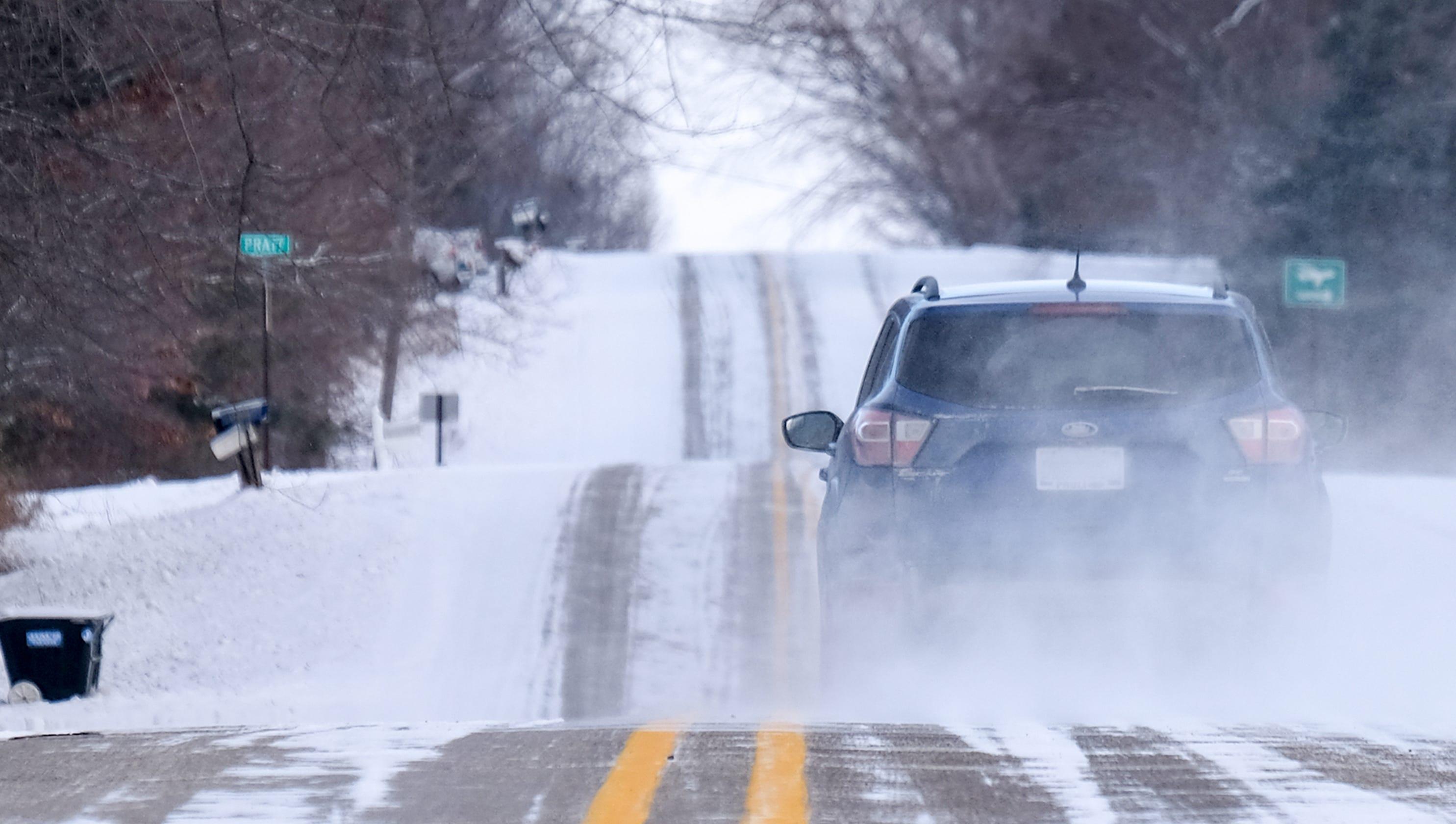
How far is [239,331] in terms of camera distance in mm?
21203

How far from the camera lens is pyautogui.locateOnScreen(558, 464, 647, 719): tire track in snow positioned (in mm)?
10164

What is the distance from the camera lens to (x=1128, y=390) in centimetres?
701

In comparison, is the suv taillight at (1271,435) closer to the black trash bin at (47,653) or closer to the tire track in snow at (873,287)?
the black trash bin at (47,653)

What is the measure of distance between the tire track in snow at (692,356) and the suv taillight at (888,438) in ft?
60.4

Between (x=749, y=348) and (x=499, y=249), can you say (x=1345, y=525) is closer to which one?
(x=749, y=348)

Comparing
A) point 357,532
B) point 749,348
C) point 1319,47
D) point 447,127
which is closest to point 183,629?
point 357,532

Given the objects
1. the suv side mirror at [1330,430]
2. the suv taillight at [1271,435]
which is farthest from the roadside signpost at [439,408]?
the suv taillight at [1271,435]

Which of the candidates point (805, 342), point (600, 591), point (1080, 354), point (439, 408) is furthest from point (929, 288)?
point (805, 342)

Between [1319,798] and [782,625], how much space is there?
21.5 feet

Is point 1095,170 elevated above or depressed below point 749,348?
above

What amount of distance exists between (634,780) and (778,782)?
0.42 meters

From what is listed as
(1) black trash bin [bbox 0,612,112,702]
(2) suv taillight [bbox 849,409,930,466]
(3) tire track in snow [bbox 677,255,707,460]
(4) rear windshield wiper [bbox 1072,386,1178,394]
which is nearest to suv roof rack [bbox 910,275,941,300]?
(2) suv taillight [bbox 849,409,930,466]

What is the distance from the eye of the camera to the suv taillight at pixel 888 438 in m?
7.07

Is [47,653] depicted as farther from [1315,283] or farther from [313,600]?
[1315,283]
